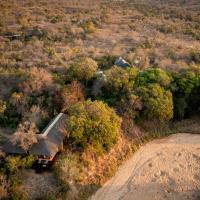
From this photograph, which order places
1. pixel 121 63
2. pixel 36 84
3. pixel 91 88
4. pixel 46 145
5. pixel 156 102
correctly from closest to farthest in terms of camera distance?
pixel 46 145 → pixel 156 102 → pixel 36 84 → pixel 91 88 → pixel 121 63

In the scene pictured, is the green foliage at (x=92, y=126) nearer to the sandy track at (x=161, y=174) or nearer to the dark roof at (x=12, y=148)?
the sandy track at (x=161, y=174)

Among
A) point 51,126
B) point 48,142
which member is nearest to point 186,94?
point 51,126

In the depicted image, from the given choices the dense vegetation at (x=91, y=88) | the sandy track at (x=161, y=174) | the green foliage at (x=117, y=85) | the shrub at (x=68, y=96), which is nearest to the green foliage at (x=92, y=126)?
the dense vegetation at (x=91, y=88)

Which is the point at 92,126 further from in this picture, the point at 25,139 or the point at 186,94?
the point at 186,94

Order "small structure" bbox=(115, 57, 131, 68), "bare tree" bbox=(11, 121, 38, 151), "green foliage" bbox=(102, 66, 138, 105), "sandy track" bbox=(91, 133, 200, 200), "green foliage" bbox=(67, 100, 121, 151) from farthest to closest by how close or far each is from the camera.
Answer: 1. "small structure" bbox=(115, 57, 131, 68)
2. "green foliage" bbox=(102, 66, 138, 105)
3. "green foliage" bbox=(67, 100, 121, 151)
4. "sandy track" bbox=(91, 133, 200, 200)
5. "bare tree" bbox=(11, 121, 38, 151)

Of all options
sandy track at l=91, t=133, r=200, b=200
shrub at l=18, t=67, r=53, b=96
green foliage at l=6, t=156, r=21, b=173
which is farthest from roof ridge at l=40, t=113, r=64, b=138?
sandy track at l=91, t=133, r=200, b=200

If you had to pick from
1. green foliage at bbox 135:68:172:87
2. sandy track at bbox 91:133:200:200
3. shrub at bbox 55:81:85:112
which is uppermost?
green foliage at bbox 135:68:172:87

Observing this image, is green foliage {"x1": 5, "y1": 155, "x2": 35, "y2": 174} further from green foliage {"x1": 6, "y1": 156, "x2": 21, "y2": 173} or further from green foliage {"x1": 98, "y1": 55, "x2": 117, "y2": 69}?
green foliage {"x1": 98, "y1": 55, "x2": 117, "y2": 69}
